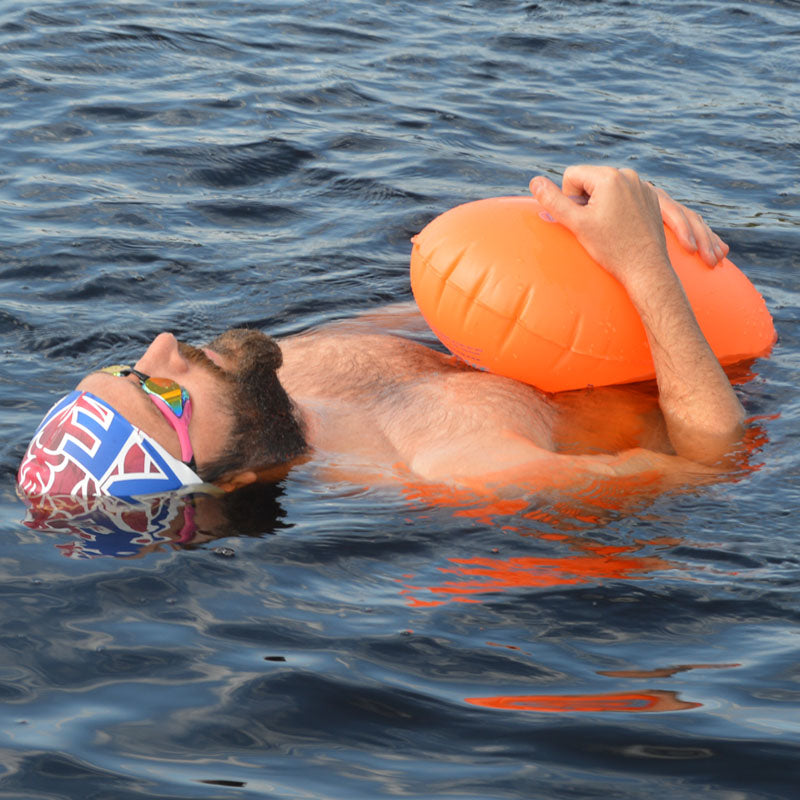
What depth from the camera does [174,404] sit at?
4.43m

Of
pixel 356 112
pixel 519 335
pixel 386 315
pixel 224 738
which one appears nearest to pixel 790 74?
pixel 356 112

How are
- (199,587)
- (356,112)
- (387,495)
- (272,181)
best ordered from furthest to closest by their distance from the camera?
(356,112) → (272,181) → (387,495) → (199,587)

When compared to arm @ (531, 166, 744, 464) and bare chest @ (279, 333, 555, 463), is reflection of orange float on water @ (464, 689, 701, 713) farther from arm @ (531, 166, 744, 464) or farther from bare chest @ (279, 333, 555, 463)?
arm @ (531, 166, 744, 464)

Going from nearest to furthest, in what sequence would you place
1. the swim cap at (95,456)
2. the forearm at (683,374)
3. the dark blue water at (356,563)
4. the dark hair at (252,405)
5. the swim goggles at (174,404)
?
the dark blue water at (356,563)
the swim cap at (95,456)
the swim goggles at (174,404)
the dark hair at (252,405)
the forearm at (683,374)

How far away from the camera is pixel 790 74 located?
33.1 ft

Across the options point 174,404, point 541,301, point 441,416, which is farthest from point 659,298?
point 174,404

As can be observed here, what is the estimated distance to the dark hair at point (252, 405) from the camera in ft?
14.9

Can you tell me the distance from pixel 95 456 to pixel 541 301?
1763 millimetres

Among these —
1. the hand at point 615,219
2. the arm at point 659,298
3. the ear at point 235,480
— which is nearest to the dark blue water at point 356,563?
the ear at point 235,480

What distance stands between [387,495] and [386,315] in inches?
68.8

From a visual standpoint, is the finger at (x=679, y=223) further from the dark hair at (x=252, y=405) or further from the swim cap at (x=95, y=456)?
the swim cap at (x=95, y=456)

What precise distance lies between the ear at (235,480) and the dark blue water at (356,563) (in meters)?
0.14

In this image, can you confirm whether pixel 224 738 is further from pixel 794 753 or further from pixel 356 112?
pixel 356 112

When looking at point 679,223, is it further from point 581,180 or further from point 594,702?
point 594,702
